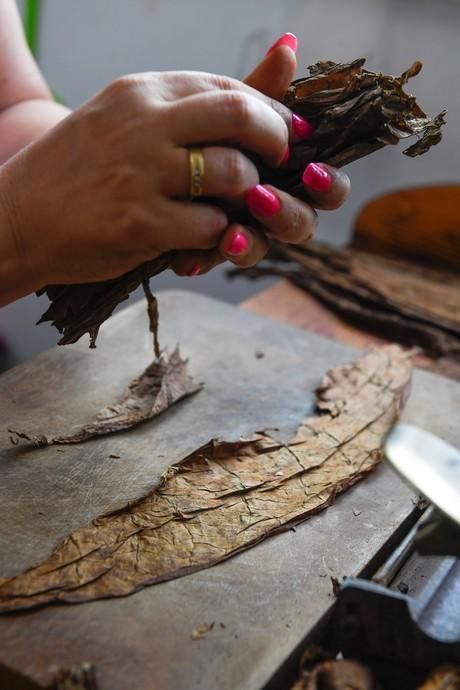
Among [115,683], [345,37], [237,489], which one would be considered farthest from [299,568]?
[345,37]

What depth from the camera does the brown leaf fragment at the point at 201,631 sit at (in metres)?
0.83

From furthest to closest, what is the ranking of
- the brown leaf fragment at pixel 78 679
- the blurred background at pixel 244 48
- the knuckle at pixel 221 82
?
the blurred background at pixel 244 48
the knuckle at pixel 221 82
the brown leaf fragment at pixel 78 679

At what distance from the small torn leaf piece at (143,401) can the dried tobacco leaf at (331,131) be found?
14 centimetres

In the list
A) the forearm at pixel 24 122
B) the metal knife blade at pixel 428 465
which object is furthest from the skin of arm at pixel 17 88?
the metal knife blade at pixel 428 465

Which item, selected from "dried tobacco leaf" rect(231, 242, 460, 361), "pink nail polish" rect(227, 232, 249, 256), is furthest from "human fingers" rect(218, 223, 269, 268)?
"dried tobacco leaf" rect(231, 242, 460, 361)

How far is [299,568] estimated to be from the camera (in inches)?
37.4

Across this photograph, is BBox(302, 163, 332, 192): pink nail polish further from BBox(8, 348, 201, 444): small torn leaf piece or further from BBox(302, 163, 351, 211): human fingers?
BBox(8, 348, 201, 444): small torn leaf piece

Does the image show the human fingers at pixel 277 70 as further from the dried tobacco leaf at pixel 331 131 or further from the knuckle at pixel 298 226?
the knuckle at pixel 298 226

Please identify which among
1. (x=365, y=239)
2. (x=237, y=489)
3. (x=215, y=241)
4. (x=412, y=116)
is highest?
(x=412, y=116)

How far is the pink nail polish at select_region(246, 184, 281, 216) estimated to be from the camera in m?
0.99

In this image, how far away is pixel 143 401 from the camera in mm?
1278

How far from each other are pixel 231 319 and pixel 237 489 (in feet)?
2.10

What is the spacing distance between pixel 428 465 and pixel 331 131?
1.43 feet

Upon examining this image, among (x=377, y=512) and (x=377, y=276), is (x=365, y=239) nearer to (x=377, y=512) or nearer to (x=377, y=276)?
(x=377, y=276)
